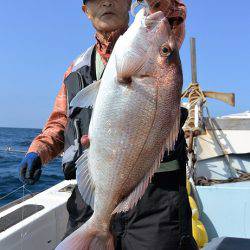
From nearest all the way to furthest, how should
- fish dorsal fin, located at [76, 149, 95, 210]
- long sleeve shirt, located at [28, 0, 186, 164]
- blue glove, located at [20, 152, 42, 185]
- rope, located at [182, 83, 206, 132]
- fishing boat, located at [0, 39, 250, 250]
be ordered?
fish dorsal fin, located at [76, 149, 95, 210]
blue glove, located at [20, 152, 42, 185]
long sleeve shirt, located at [28, 0, 186, 164]
fishing boat, located at [0, 39, 250, 250]
rope, located at [182, 83, 206, 132]

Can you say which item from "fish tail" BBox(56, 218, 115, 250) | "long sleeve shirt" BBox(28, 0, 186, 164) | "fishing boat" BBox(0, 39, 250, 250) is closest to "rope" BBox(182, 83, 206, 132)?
"fishing boat" BBox(0, 39, 250, 250)

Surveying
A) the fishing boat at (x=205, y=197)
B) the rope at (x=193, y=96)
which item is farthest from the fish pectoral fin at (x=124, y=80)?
the rope at (x=193, y=96)

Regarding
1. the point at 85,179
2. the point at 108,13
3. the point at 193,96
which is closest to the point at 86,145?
the point at 85,179

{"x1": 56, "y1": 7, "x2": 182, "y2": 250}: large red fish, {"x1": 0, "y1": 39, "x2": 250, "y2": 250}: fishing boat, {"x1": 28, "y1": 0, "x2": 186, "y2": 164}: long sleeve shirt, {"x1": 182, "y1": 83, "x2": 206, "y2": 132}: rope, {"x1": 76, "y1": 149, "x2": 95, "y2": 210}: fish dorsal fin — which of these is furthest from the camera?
{"x1": 182, "y1": 83, "x2": 206, "y2": 132}: rope

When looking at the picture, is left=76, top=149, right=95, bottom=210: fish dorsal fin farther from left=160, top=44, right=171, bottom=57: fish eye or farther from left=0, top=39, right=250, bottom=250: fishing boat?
left=0, top=39, right=250, bottom=250: fishing boat

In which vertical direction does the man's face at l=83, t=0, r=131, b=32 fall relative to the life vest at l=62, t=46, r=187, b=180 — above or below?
above

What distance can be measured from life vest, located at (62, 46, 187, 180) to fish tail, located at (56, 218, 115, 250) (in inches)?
22.8

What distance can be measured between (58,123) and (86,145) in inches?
26.1

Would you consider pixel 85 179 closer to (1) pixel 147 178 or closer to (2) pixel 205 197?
(1) pixel 147 178

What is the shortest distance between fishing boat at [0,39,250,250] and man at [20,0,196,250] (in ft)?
3.51

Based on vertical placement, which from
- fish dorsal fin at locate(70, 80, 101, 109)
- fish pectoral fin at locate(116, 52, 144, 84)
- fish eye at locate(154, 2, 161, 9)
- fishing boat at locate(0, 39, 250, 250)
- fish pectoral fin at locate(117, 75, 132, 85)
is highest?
fish eye at locate(154, 2, 161, 9)

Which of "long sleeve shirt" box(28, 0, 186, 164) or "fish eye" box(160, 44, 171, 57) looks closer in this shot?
"fish eye" box(160, 44, 171, 57)

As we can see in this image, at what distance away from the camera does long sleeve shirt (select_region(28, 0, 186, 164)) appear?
261cm

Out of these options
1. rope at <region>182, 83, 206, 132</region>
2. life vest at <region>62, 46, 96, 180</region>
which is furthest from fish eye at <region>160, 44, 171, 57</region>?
rope at <region>182, 83, 206, 132</region>
